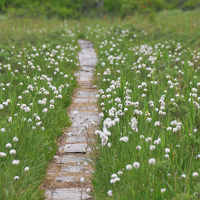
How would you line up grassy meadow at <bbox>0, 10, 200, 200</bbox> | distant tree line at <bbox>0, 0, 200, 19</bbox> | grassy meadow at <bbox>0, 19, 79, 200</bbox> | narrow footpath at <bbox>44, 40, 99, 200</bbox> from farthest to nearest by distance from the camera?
distant tree line at <bbox>0, 0, 200, 19</bbox>
narrow footpath at <bbox>44, 40, 99, 200</bbox>
grassy meadow at <bbox>0, 19, 79, 200</bbox>
grassy meadow at <bbox>0, 10, 200, 200</bbox>

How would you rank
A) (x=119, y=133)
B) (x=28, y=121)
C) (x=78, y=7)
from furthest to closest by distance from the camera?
(x=78, y=7)
(x=28, y=121)
(x=119, y=133)

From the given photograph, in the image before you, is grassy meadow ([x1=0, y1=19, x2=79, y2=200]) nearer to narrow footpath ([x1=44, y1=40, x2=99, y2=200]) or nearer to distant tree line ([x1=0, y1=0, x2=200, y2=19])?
narrow footpath ([x1=44, y1=40, x2=99, y2=200])

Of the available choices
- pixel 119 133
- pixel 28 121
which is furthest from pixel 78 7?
pixel 119 133

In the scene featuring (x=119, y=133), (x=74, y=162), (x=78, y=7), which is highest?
(x=78, y=7)

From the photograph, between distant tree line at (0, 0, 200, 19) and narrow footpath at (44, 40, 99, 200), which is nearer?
narrow footpath at (44, 40, 99, 200)

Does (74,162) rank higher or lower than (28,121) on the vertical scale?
lower

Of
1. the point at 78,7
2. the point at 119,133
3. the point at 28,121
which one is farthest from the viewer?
the point at 78,7

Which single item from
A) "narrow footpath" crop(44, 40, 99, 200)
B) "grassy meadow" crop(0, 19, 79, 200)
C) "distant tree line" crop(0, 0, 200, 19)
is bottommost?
"narrow footpath" crop(44, 40, 99, 200)

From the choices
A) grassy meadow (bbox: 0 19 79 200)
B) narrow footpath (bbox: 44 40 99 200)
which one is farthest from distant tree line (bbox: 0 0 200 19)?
narrow footpath (bbox: 44 40 99 200)

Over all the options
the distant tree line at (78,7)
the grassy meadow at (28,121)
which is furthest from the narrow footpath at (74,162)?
the distant tree line at (78,7)

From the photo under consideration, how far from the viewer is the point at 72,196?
354cm

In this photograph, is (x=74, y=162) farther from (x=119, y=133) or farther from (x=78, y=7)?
(x=78, y=7)

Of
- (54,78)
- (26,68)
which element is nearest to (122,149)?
(54,78)

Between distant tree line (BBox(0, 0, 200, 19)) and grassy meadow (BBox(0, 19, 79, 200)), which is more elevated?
distant tree line (BBox(0, 0, 200, 19))
